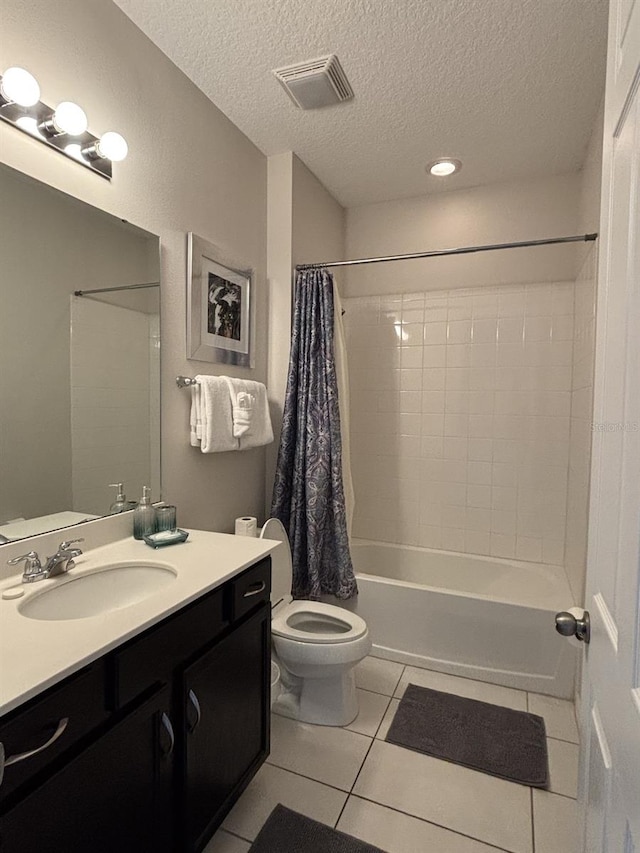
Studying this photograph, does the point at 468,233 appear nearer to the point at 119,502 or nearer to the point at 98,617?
the point at 119,502

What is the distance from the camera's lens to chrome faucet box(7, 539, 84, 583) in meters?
1.21

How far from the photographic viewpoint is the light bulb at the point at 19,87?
3.84 feet

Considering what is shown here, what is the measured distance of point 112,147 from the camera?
4.75ft

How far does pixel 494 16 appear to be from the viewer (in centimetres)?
159

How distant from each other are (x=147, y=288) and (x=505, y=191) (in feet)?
7.21

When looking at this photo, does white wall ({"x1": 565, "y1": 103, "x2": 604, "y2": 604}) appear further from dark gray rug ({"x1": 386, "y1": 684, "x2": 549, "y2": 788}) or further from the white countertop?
the white countertop

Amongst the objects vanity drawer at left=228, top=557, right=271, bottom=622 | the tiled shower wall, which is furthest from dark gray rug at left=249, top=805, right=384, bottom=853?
the tiled shower wall

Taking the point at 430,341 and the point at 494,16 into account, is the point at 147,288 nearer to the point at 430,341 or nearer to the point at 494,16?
the point at 494,16

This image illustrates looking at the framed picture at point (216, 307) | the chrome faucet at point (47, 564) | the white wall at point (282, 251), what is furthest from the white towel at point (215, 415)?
the chrome faucet at point (47, 564)

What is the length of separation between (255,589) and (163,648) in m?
0.41

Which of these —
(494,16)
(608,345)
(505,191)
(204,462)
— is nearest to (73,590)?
(204,462)

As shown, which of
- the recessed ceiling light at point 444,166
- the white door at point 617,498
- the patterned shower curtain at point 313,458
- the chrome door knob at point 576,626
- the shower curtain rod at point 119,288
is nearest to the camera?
the white door at point 617,498

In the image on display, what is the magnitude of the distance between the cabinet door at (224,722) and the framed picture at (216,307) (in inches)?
43.5

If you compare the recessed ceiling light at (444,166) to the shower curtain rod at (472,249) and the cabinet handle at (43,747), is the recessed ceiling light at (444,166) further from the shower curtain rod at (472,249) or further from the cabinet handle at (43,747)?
the cabinet handle at (43,747)
